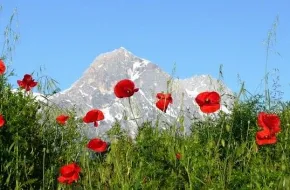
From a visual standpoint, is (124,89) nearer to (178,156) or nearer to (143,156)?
(143,156)

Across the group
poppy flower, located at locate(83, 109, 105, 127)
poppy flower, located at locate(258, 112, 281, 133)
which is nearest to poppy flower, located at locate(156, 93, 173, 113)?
poppy flower, located at locate(83, 109, 105, 127)

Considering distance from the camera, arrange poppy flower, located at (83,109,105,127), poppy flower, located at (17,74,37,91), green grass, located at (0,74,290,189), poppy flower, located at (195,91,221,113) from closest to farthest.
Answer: green grass, located at (0,74,290,189) < poppy flower, located at (195,91,221,113) < poppy flower, located at (83,109,105,127) < poppy flower, located at (17,74,37,91)

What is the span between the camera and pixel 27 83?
6738 mm

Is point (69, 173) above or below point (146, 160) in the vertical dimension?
below

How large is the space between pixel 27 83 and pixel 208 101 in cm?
249

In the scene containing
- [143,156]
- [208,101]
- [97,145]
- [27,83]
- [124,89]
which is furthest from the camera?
[27,83]

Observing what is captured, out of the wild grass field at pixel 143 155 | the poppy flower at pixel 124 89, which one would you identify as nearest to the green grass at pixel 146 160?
the wild grass field at pixel 143 155

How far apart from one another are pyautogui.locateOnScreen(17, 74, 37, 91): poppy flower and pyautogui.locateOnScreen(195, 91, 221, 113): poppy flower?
2387 millimetres

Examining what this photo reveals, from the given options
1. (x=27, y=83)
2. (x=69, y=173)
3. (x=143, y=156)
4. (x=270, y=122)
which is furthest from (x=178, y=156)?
(x=27, y=83)

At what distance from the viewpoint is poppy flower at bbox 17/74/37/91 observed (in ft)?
22.0

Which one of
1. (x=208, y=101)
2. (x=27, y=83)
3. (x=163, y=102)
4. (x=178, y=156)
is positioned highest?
(x=27, y=83)

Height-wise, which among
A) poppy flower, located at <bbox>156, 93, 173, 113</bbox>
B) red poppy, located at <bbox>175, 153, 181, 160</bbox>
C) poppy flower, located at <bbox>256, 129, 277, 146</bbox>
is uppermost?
poppy flower, located at <bbox>156, 93, 173, 113</bbox>

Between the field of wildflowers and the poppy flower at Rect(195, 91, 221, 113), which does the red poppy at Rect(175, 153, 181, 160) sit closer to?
the field of wildflowers

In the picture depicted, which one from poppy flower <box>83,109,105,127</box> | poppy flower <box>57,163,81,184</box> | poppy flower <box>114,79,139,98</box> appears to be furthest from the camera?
poppy flower <box>83,109,105,127</box>
